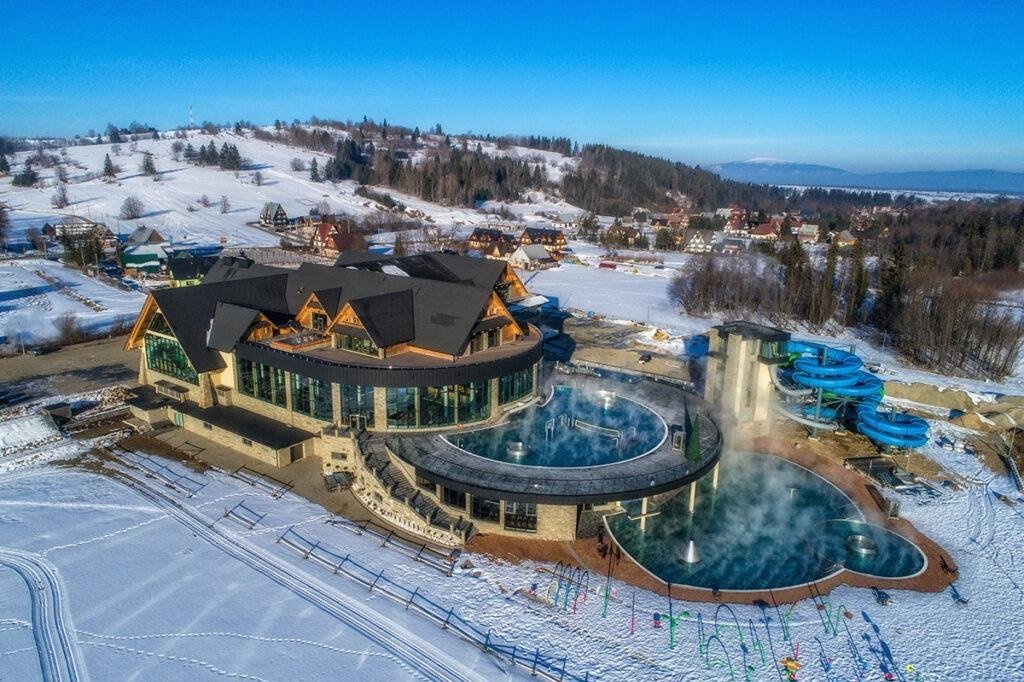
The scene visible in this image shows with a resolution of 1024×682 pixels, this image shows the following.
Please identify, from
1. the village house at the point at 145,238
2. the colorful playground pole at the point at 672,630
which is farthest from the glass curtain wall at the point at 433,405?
the village house at the point at 145,238

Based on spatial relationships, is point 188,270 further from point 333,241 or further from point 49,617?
point 49,617

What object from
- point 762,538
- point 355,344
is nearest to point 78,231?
point 355,344

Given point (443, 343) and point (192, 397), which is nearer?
point (443, 343)

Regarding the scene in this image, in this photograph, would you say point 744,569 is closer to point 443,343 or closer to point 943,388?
point 443,343

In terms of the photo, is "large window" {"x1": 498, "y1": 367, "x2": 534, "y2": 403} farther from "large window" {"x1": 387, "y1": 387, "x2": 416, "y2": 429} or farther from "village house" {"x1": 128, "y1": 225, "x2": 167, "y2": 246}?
"village house" {"x1": 128, "y1": 225, "x2": 167, "y2": 246}

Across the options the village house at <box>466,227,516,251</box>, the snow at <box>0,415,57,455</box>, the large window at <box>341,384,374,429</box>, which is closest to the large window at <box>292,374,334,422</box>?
the large window at <box>341,384,374,429</box>

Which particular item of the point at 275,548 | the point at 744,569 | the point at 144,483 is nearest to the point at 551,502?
the point at 744,569
